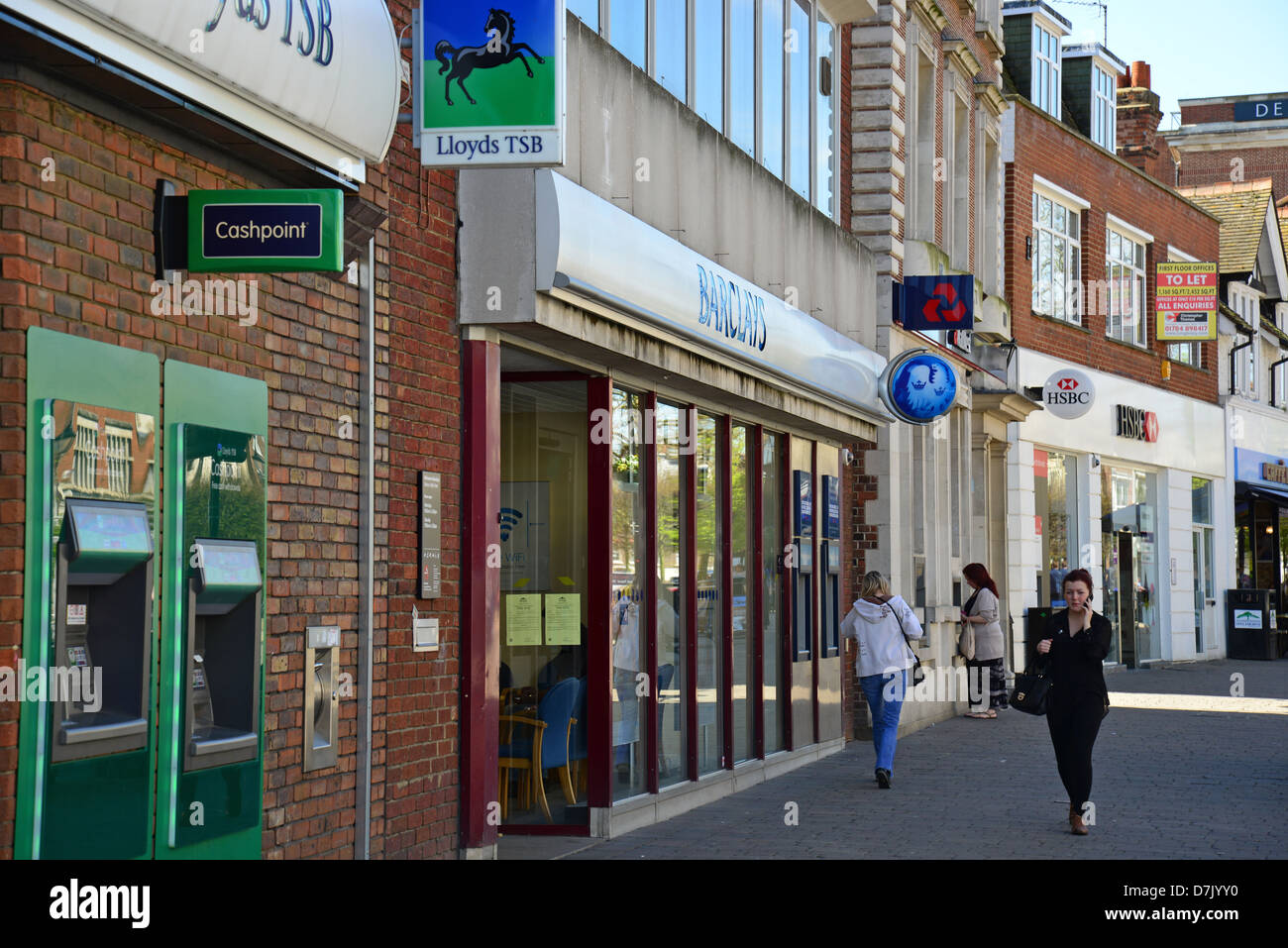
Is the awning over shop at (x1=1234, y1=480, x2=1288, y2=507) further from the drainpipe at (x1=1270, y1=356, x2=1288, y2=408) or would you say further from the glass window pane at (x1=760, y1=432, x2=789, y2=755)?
the glass window pane at (x1=760, y1=432, x2=789, y2=755)

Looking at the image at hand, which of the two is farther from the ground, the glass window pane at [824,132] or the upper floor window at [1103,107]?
the upper floor window at [1103,107]

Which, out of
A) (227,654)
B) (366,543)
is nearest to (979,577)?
(366,543)

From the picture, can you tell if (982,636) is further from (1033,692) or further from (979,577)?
(1033,692)

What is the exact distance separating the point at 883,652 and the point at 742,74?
4.68 meters

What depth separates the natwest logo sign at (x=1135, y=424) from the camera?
1148 inches

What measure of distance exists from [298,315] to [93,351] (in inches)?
66.8

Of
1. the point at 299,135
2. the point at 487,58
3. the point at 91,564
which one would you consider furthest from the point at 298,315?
the point at 91,564

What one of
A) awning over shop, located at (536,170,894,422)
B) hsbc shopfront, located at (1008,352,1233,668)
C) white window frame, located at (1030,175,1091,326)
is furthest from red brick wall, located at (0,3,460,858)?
white window frame, located at (1030,175,1091,326)

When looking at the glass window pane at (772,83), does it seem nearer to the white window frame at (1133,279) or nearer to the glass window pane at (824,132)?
the glass window pane at (824,132)

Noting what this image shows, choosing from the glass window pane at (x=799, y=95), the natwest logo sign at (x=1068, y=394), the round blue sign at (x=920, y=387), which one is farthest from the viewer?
the natwest logo sign at (x=1068, y=394)

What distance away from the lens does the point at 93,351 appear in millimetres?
5996

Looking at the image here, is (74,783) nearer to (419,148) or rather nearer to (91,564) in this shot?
(91,564)

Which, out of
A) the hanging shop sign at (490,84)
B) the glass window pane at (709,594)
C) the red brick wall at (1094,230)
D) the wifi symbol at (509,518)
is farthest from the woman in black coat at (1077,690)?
the red brick wall at (1094,230)

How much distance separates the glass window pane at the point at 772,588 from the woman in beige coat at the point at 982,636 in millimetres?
5023
